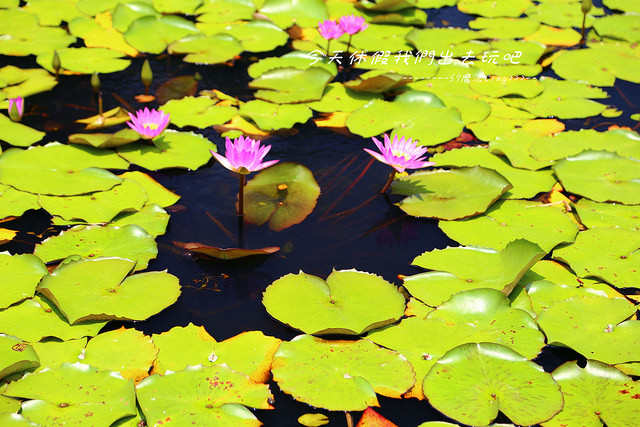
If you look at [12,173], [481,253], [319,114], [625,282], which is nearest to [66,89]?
[12,173]

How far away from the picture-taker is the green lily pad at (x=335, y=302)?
7.88ft

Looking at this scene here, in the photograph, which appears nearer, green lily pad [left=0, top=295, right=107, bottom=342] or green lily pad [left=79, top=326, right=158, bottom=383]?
green lily pad [left=79, top=326, right=158, bottom=383]

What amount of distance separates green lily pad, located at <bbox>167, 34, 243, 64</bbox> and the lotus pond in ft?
0.08

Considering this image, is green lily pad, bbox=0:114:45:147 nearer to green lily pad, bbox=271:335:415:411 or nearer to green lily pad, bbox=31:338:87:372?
green lily pad, bbox=31:338:87:372

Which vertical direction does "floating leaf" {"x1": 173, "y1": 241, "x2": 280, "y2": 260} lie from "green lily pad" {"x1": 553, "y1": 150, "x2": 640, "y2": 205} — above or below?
below

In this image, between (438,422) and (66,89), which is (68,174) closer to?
(66,89)

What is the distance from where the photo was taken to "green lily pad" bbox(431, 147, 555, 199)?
11.0ft

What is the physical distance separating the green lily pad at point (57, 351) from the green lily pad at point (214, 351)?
0.30 metres

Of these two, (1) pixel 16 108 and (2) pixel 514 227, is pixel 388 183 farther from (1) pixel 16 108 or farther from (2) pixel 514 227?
(1) pixel 16 108

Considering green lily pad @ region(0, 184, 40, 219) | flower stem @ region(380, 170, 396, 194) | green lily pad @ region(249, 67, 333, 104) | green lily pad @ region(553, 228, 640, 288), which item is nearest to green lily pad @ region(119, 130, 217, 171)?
green lily pad @ region(0, 184, 40, 219)

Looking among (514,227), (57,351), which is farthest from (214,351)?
(514,227)

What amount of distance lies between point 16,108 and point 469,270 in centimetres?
310

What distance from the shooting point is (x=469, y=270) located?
2727mm

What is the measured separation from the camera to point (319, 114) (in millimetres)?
4152
